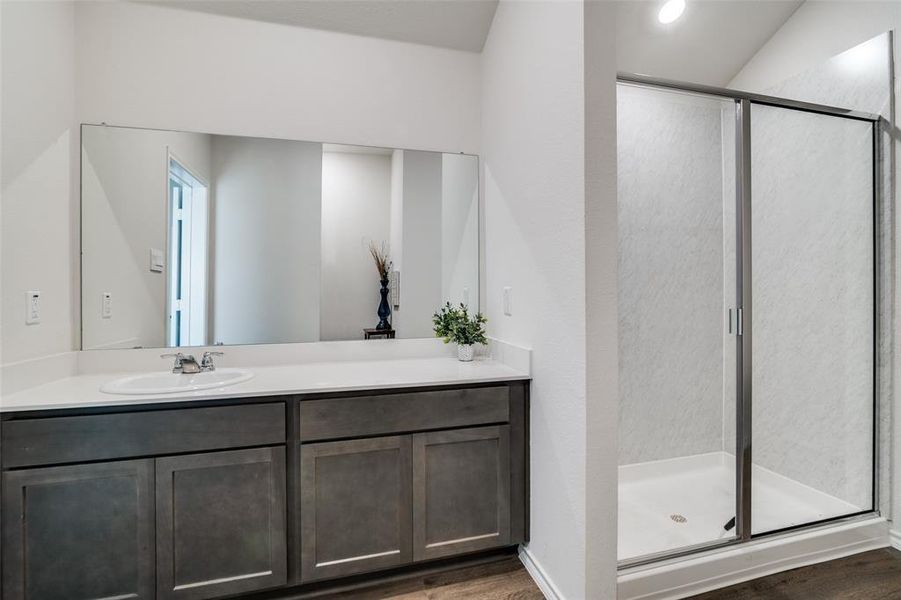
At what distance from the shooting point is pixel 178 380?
1756 millimetres

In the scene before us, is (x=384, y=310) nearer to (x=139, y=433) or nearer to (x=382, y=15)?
(x=139, y=433)

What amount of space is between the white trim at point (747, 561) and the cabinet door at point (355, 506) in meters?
0.84

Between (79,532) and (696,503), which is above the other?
(79,532)

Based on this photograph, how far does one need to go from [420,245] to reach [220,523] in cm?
151

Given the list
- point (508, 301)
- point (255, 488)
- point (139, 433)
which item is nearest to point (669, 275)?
point (508, 301)

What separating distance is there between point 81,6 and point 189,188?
871 mm

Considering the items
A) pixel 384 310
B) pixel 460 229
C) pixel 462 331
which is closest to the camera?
pixel 462 331

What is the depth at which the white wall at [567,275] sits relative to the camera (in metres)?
1.36

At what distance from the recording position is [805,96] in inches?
88.3

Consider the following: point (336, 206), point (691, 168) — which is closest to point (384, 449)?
point (336, 206)

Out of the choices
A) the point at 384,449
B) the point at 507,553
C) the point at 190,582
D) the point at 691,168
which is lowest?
the point at 507,553

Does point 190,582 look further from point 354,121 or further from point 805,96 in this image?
point 805,96

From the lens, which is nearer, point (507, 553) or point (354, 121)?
point (507, 553)

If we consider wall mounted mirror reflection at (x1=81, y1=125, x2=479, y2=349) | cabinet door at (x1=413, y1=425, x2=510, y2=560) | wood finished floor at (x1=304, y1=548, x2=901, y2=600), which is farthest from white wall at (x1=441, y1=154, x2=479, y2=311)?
wood finished floor at (x1=304, y1=548, x2=901, y2=600)
